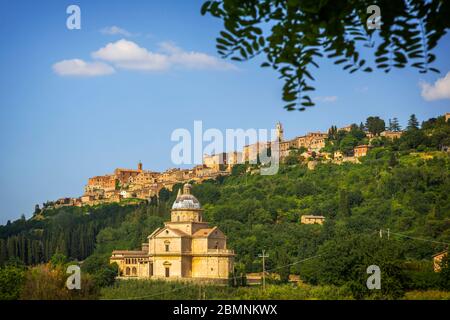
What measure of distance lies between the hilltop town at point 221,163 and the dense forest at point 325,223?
2.82m

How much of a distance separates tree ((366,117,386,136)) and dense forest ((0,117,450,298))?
19.5 ft

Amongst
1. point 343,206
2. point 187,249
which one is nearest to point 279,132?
point 343,206

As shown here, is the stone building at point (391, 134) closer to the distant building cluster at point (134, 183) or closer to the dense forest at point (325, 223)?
the dense forest at point (325, 223)

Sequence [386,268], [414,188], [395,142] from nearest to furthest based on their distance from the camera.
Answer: [386,268], [414,188], [395,142]

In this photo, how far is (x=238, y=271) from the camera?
54.5 m

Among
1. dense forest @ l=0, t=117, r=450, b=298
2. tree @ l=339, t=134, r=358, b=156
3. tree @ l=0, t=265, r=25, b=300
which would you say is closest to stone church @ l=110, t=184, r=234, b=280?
dense forest @ l=0, t=117, r=450, b=298

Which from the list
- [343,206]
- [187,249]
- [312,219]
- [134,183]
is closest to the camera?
[187,249]

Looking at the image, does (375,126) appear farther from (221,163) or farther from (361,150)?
(221,163)

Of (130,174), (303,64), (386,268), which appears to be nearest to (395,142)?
(130,174)

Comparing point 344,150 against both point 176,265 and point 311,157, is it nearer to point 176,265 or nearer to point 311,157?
point 311,157

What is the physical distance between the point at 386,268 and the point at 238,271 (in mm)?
17464

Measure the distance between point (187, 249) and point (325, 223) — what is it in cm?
2156

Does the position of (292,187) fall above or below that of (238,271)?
above

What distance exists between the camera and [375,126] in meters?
117
